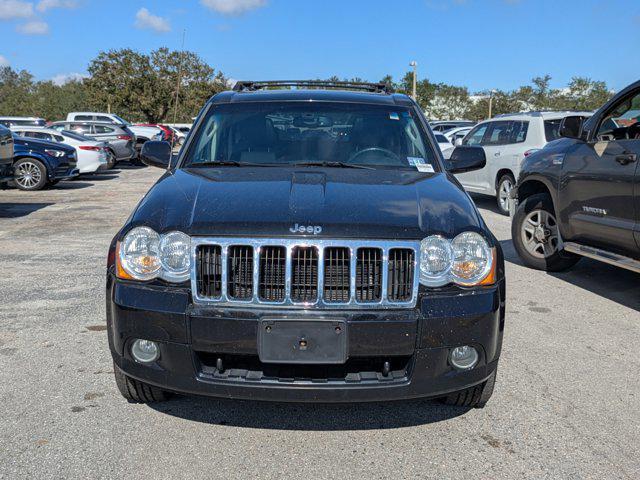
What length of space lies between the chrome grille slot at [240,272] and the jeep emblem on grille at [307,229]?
210mm

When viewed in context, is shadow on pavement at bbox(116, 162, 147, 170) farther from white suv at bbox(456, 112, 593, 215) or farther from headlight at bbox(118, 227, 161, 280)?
headlight at bbox(118, 227, 161, 280)

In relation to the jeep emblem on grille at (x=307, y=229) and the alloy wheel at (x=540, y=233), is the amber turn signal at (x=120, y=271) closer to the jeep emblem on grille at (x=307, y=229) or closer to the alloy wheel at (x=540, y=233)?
the jeep emblem on grille at (x=307, y=229)

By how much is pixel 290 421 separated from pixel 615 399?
186 cm

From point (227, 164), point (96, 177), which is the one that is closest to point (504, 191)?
point (227, 164)

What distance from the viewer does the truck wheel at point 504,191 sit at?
11.7 meters

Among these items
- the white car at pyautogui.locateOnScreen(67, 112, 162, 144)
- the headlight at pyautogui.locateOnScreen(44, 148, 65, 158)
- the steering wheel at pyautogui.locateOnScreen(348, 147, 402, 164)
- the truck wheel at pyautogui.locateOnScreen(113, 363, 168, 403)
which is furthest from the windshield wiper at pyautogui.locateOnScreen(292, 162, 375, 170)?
the white car at pyautogui.locateOnScreen(67, 112, 162, 144)

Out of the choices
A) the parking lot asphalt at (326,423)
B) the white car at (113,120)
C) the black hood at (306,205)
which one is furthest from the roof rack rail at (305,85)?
the white car at (113,120)

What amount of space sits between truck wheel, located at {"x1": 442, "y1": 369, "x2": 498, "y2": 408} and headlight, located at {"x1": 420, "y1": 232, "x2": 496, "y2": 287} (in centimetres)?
58

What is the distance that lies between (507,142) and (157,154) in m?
8.37

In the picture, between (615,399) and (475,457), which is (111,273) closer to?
(475,457)

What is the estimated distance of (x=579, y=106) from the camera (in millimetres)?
44812

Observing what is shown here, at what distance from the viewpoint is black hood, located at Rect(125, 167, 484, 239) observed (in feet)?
9.78

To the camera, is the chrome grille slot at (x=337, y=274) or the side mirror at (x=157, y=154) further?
the side mirror at (x=157, y=154)

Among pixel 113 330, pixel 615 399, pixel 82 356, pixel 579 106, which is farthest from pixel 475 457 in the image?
pixel 579 106
